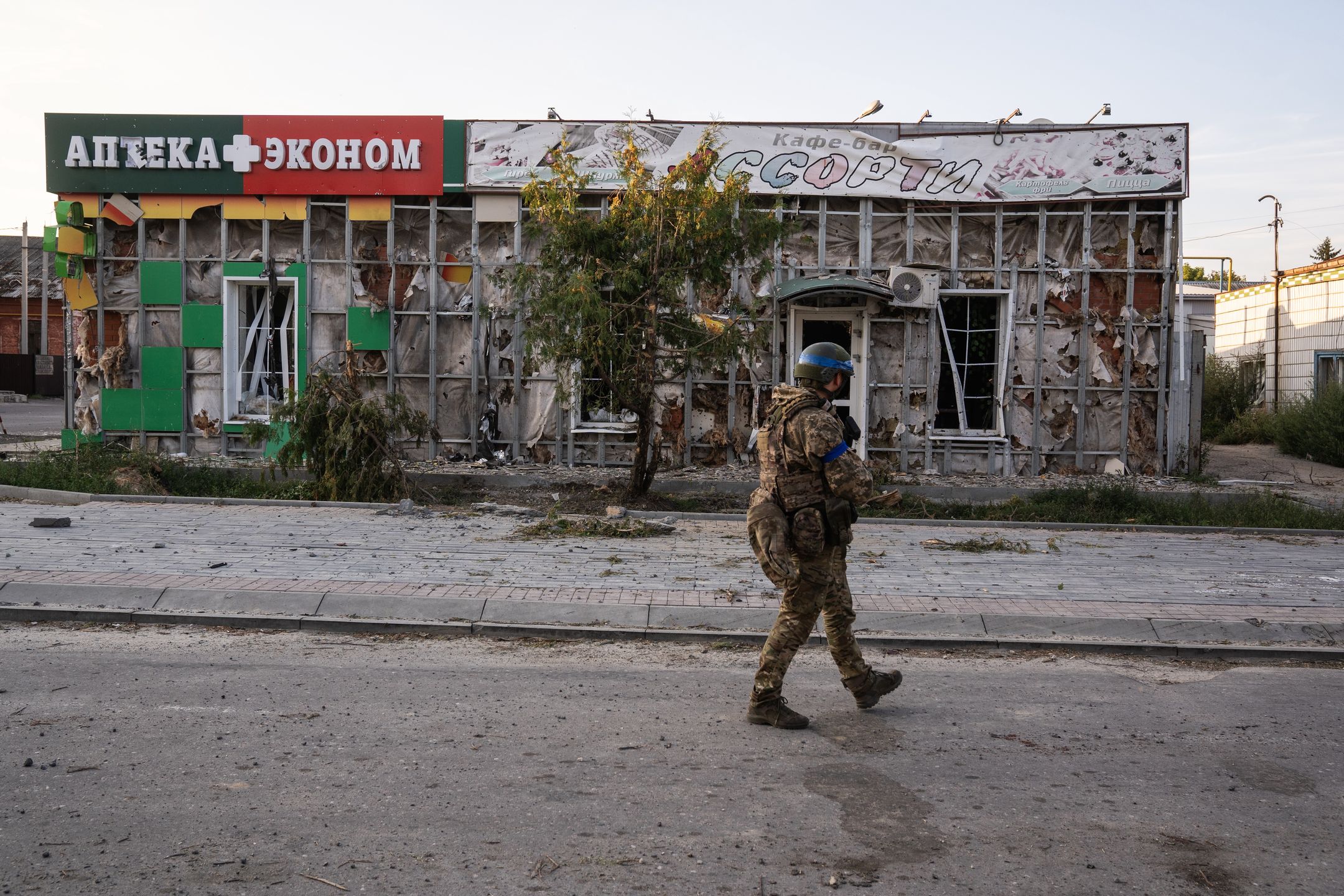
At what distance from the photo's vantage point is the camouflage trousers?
5348mm

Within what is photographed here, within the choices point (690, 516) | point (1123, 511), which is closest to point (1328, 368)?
point (1123, 511)

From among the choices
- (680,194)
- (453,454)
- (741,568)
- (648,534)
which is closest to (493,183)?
(453,454)

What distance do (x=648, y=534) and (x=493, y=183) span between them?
7.72m

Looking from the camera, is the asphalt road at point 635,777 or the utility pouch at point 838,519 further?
the utility pouch at point 838,519

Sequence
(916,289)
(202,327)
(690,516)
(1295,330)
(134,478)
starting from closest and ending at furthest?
(690,516) < (134,478) < (916,289) < (202,327) < (1295,330)

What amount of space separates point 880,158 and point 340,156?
814cm

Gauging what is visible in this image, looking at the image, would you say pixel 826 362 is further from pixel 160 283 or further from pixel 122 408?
pixel 122 408

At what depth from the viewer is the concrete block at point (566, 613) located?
24.1ft

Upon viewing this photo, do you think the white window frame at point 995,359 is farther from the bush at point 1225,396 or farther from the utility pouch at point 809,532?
the utility pouch at point 809,532

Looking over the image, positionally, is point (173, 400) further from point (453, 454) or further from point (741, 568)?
point (741, 568)

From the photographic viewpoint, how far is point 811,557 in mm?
5367

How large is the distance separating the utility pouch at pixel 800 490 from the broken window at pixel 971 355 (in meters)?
11.6

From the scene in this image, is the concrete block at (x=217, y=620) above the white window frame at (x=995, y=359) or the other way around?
the other way around

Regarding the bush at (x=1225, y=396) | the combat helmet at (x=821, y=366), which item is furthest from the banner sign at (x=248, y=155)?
the bush at (x=1225, y=396)
